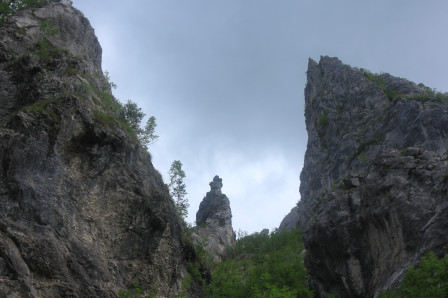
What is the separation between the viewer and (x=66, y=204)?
2111cm

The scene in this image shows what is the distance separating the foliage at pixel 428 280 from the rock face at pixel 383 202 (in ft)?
10.4

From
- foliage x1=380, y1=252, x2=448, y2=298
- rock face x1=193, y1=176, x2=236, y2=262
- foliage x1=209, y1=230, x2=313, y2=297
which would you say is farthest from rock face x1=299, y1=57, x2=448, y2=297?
rock face x1=193, y1=176, x2=236, y2=262

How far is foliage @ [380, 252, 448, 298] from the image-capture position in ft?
54.1

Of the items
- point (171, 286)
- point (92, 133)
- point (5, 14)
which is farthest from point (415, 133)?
point (5, 14)

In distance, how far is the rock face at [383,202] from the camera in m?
24.2

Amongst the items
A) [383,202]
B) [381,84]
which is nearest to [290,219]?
[381,84]

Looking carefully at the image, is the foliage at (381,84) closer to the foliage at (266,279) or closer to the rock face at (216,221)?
the foliage at (266,279)

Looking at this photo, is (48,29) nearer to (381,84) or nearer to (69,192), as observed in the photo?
(69,192)

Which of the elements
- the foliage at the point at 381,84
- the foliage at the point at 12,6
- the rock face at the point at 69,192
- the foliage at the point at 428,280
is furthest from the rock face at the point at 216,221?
the foliage at the point at 428,280

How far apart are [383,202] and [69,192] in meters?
20.1

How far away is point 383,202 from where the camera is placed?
2695 cm

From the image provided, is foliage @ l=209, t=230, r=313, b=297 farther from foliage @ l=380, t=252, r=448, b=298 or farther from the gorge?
foliage @ l=380, t=252, r=448, b=298

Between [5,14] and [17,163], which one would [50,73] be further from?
[5,14]

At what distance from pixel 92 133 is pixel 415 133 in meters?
35.1
